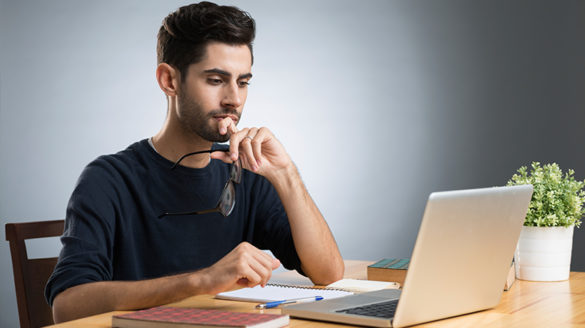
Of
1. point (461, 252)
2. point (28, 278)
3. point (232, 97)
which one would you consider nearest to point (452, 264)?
point (461, 252)

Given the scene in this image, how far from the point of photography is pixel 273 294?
1240 millimetres

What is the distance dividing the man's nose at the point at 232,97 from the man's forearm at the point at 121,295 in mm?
551

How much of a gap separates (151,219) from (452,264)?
0.84 metres

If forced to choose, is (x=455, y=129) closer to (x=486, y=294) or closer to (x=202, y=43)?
(x=202, y=43)

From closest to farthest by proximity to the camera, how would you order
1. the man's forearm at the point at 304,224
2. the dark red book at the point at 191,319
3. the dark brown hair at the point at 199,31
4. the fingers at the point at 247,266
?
the dark red book at the point at 191,319
the fingers at the point at 247,266
the man's forearm at the point at 304,224
the dark brown hair at the point at 199,31

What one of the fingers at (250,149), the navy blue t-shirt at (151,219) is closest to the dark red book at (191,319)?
the navy blue t-shirt at (151,219)

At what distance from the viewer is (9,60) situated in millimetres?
3945

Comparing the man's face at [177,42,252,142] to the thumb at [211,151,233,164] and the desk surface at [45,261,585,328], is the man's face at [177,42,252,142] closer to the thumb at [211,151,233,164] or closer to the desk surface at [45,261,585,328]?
the thumb at [211,151,233,164]

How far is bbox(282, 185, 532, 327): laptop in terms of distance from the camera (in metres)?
0.94

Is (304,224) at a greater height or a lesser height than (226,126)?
lesser

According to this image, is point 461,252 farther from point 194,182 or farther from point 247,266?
point 194,182

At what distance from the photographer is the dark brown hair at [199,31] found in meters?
1.68

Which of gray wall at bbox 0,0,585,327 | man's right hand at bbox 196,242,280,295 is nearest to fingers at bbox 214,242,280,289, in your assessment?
man's right hand at bbox 196,242,280,295

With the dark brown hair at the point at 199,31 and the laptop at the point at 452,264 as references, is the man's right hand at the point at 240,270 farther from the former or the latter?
the dark brown hair at the point at 199,31
